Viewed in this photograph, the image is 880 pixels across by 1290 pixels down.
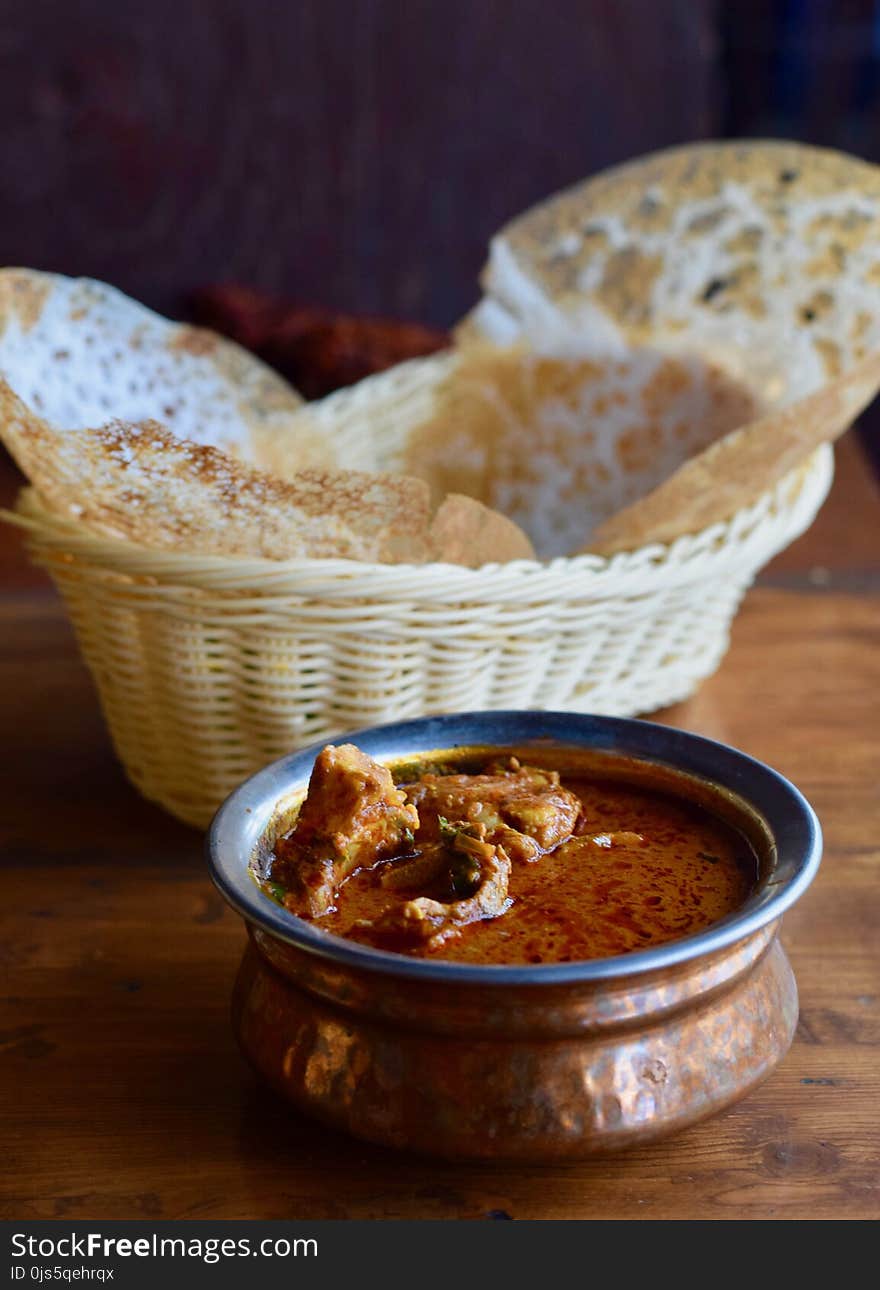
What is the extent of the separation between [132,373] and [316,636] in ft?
1.71

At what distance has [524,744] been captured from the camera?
1060mm

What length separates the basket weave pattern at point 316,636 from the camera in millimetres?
1175

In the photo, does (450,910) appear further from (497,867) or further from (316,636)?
(316,636)

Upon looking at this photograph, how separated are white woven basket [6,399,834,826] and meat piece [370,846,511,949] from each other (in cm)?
36

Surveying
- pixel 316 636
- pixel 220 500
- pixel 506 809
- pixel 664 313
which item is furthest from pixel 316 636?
pixel 664 313

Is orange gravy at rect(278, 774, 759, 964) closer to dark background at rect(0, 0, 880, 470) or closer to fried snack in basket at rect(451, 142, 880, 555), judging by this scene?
fried snack in basket at rect(451, 142, 880, 555)

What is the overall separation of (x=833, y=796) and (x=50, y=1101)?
0.82 metres

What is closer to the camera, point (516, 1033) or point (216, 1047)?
point (516, 1033)

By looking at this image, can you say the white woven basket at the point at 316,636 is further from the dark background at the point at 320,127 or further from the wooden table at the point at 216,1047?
the dark background at the point at 320,127

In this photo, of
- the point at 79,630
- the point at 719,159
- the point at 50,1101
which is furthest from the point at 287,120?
the point at 50,1101

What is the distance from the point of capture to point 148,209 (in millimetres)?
3578

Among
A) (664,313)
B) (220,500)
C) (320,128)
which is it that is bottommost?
(320,128)

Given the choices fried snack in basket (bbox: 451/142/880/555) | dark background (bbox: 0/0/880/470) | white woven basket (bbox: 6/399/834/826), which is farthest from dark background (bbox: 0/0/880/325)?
white woven basket (bbox: 6/399/834/826)

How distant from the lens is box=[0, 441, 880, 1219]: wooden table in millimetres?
822
